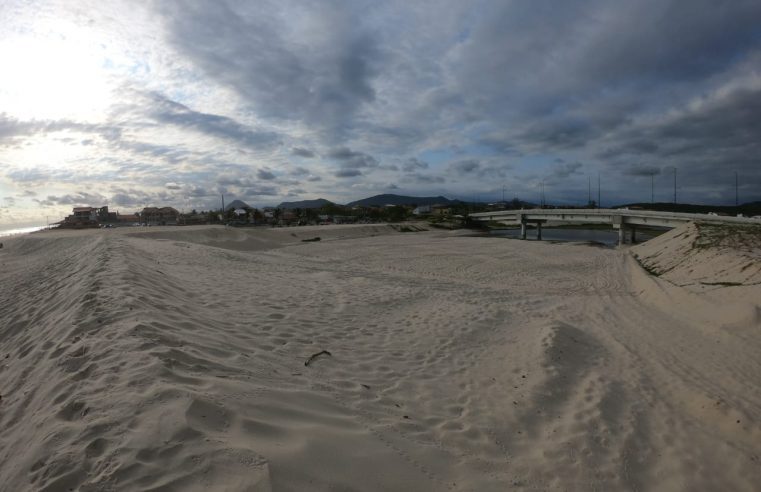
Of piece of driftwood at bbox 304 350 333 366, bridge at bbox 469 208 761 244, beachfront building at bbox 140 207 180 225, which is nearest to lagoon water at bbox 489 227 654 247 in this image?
bridge at bbox 469 208 761 244

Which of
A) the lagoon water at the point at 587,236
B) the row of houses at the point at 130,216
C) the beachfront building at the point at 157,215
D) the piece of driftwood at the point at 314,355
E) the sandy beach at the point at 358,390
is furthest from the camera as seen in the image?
the beachfront building at the point at 157,215

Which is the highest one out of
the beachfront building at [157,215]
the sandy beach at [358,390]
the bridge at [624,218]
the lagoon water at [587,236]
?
the beachfront building at [157,215]

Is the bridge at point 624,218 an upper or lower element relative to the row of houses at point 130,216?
lower

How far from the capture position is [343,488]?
10.1 ft

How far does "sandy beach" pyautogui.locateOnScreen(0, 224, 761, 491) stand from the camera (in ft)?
10.5

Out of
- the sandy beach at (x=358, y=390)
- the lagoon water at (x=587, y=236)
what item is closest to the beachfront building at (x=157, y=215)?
the lagoon water at (x=587, y=236)

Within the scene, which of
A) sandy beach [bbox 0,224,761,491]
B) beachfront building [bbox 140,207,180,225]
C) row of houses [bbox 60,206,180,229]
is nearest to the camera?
sandy beach [bbox 0,224,761,491]

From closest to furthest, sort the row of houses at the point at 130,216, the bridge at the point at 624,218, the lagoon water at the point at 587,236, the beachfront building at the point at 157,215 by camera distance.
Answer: the bridge at the point at 624,218 → the lagoon water at the point at 587,236 → the row of houses at the point at 130,216 → the beachfront building at the point at 157,215

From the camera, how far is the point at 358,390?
5422mm

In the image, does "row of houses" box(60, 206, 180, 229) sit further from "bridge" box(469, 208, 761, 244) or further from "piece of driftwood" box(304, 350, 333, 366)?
"piece of driftwood" box(304, 350, 333, 366)

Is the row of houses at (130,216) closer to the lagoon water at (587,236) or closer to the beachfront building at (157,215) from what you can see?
the beachfront building at (157,215)

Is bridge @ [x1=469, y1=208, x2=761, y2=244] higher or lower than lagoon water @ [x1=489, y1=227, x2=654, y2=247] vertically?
higher

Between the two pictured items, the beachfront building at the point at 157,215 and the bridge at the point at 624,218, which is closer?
the bridge at the point at 624,218

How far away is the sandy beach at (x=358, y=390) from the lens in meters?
3.21
